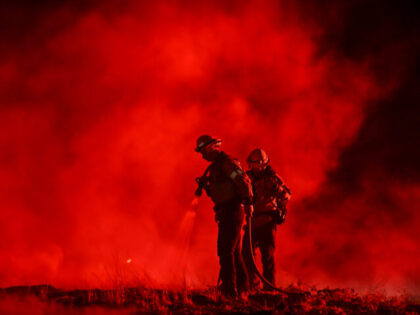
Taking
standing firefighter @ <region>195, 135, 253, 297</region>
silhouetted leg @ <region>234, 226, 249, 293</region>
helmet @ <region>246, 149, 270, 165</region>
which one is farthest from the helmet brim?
helmet @ <region>246, 149, 270, 165</region>

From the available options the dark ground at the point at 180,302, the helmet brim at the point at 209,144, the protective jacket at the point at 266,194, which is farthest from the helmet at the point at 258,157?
the dark ground at the point at 180,302

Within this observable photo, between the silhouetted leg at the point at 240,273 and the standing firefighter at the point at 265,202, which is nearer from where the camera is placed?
the silhouetted leg at the point at 240,273

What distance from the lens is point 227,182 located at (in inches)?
352

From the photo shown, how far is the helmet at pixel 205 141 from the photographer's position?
908 cm

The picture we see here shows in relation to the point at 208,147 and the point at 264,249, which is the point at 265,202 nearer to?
the point at 264,249

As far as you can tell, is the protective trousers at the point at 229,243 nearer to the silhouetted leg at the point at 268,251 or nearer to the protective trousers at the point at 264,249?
the protective trousers at the point at 264,249

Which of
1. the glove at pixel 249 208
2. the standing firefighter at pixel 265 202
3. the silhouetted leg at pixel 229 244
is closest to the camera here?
the silhouetted leg at pixel 229 244

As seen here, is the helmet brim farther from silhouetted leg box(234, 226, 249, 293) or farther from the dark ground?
the dark ground

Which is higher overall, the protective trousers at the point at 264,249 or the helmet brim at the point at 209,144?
the helmet brim at the point at 209,144

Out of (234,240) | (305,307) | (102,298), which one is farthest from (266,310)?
(102,298)

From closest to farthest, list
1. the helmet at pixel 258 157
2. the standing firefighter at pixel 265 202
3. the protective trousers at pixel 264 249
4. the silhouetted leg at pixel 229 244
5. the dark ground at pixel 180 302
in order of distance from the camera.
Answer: the dark ground at pixel 180 302 → the silhouetted leg at pixel 229 244 → the protective trousers at pixel 264 249 → the standing firefighter at pixel 265 202 → the helmet at pixel 258 157

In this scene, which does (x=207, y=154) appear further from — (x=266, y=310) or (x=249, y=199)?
(x=266, y=310)

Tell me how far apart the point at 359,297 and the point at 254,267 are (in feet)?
6.24

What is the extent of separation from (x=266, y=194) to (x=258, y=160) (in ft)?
2.26
